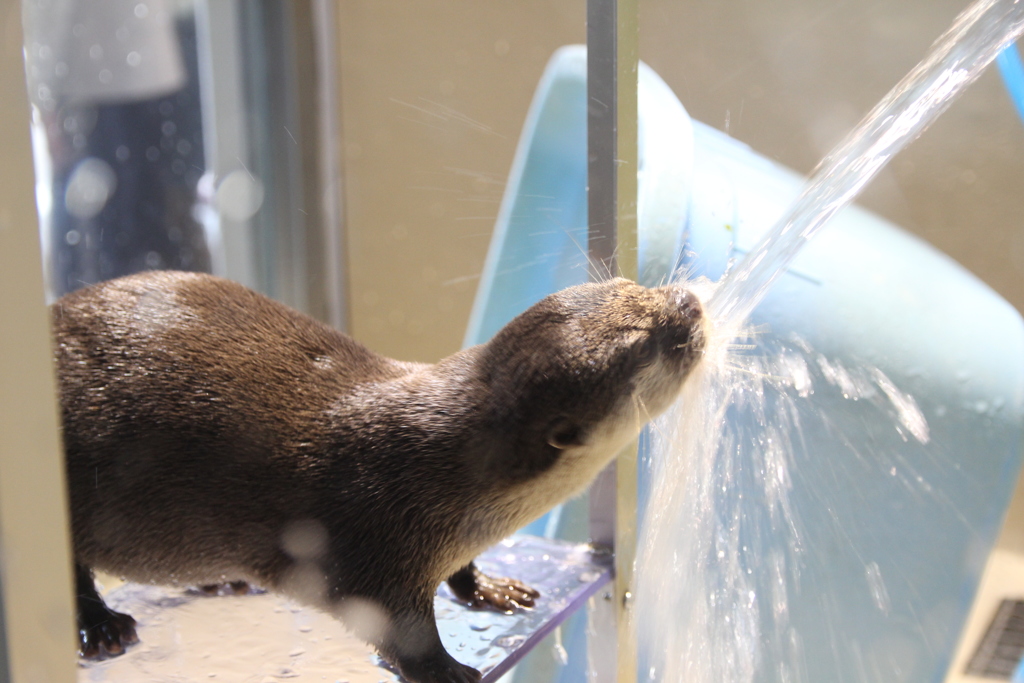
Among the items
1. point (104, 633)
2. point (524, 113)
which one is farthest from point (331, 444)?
point (524, 113)

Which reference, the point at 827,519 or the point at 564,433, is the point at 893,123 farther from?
the point at 564,433

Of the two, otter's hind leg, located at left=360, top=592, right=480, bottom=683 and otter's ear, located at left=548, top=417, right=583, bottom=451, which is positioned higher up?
otter's ear, located at left=548, top=417, right=583, bottom=451

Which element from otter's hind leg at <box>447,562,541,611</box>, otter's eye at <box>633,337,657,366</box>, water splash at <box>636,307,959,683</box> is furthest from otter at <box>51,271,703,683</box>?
water splash at <box>636,307,959,683</box>

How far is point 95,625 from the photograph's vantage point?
893mm

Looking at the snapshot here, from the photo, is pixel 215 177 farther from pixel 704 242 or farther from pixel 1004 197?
pixel 1004 197

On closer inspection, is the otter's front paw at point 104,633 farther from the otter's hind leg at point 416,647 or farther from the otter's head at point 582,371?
the otter's head at point 582,371

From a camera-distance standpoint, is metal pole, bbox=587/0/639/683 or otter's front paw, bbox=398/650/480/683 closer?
otter's front paw, bbox=398/650/480/683

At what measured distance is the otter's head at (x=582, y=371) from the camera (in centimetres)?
80

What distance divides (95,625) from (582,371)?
61 cm

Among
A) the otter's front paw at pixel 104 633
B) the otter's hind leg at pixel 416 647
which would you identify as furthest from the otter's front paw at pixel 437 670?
the otter's front paw at pixel 104 633

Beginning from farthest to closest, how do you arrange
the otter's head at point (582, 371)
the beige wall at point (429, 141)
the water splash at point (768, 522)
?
1. the water splash at point (768, 522)
2. the beige wall at point (429, 141)
3. the otter's head at point (582, 371)

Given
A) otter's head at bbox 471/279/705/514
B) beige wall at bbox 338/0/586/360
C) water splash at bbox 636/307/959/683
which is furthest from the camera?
water splash at bbox 636/307/959/683

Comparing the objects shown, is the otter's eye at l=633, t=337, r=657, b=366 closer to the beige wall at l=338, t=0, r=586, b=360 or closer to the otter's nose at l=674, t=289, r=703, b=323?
the otter's nose at l=674, t=289, r=703, b=323

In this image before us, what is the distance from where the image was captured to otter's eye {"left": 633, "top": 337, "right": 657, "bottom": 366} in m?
0.80
